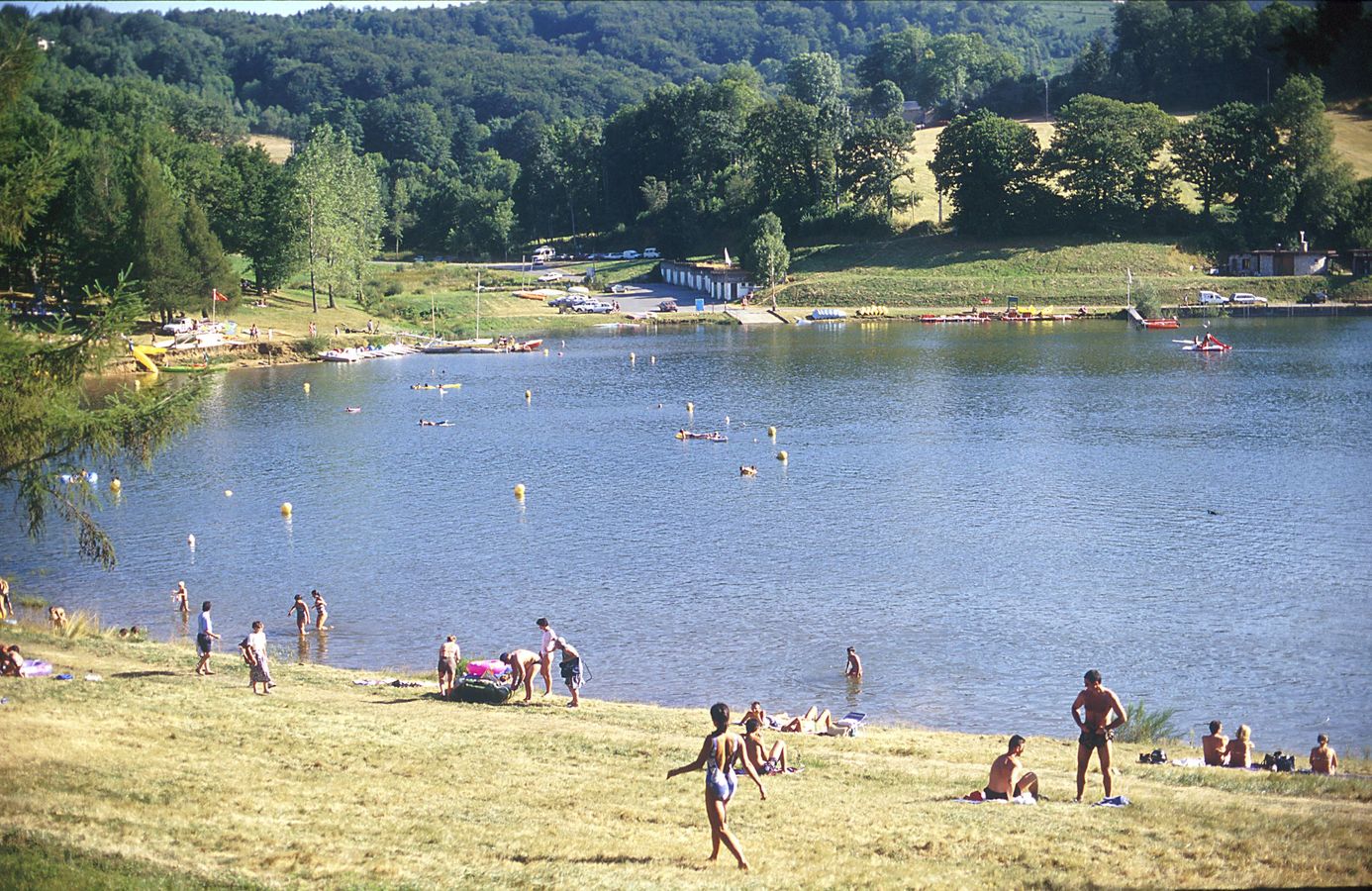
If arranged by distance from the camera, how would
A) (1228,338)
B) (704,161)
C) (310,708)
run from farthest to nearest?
(704,161)
(1228,338)
(310,708)

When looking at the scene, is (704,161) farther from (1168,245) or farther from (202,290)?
(202,290)

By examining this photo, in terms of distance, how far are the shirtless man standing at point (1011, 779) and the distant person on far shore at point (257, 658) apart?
14.9m

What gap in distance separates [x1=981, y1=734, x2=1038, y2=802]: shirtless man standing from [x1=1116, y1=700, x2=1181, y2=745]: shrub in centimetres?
755

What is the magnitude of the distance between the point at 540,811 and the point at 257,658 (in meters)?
11.0

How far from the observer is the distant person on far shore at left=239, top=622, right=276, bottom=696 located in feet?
90.0

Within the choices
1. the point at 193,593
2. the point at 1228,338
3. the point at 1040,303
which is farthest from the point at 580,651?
the point at 1040,303

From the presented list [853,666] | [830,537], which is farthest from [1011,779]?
[830,537]

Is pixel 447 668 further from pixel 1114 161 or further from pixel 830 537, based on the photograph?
pixel 1114 161

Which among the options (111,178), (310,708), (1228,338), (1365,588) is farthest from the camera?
(1228,338)


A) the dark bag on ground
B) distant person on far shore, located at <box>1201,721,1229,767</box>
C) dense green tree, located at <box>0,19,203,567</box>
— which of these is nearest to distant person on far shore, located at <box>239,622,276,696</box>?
dense green tree, located at <box>0,19,203,567</box>

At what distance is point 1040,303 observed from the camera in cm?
12431

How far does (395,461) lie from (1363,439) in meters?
44.6

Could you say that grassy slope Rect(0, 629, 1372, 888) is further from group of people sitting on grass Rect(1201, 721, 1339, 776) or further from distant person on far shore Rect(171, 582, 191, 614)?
distant person on far shore Rect(171, 582, 191, 614)

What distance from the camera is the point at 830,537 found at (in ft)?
157
